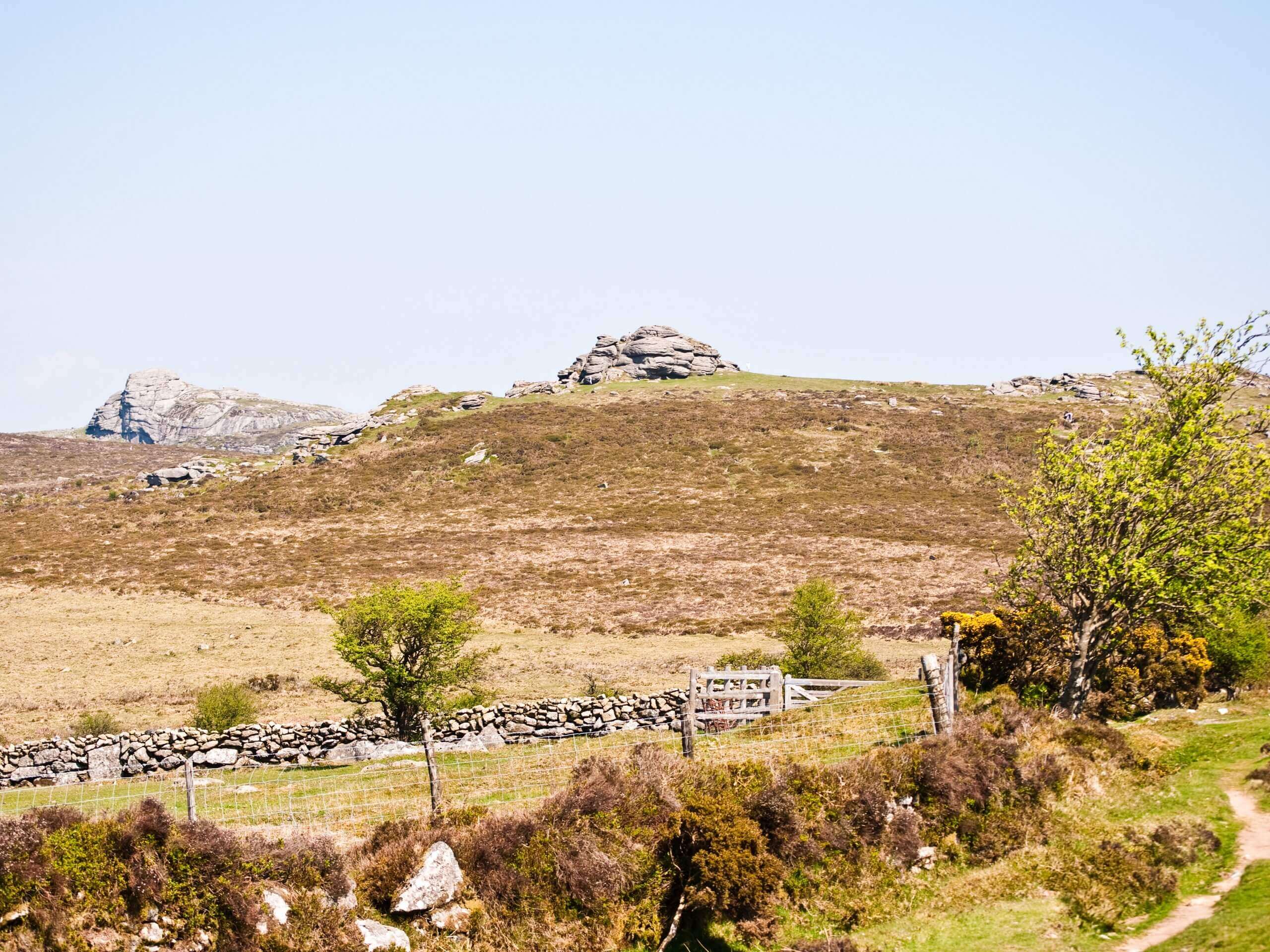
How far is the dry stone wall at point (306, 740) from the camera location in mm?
21844

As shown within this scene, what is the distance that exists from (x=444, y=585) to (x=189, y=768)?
1212cm

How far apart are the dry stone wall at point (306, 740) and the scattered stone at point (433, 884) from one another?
1012 cm

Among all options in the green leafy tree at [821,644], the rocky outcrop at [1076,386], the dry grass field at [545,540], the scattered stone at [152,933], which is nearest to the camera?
the scattered stone at [152,933]

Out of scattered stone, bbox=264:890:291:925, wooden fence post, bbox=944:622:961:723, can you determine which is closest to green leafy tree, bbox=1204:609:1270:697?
wooden fence post, bbox=944:622:961:723

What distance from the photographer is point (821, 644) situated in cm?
2848

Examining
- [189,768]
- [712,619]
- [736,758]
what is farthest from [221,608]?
[736,758]

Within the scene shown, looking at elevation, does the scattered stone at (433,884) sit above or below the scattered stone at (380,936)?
above

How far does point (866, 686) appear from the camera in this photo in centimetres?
2245

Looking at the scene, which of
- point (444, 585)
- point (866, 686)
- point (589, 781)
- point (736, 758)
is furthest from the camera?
point (444, 585)

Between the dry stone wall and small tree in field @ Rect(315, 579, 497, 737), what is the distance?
81 cm

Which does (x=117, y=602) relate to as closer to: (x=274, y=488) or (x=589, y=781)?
(x=274, y=488)

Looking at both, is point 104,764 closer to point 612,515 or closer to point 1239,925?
point 1239,925

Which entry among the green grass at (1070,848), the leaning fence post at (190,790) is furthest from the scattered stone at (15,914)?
the green grass at (1070,848)

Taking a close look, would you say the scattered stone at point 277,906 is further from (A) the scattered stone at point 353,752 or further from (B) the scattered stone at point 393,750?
(A) the scattered stone at point 353,752
